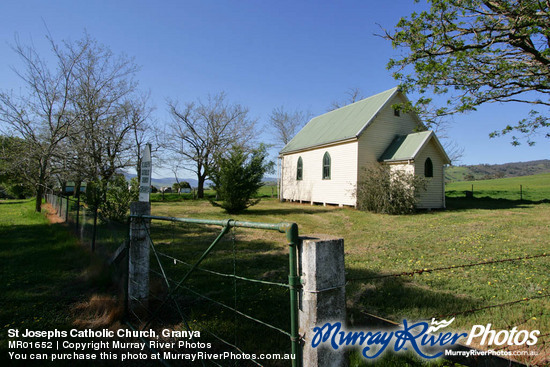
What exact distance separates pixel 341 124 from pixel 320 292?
799 inches

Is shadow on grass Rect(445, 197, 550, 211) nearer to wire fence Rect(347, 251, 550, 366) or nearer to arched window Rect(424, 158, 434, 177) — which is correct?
arched window Rect(424, 158, 434, 177)

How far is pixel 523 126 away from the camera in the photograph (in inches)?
411

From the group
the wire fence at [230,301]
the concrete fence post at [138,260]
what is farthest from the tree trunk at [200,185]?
the concrete fence post at [138,260]

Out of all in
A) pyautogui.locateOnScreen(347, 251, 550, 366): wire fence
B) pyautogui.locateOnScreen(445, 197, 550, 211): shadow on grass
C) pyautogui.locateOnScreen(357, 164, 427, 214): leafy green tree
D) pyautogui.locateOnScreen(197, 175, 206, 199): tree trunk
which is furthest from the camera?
pyautogui.locateOnScreen(197, 175, 206, 199): tree trunk

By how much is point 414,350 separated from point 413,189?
13824 mm

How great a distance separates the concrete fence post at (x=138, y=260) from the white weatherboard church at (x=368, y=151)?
1486cm

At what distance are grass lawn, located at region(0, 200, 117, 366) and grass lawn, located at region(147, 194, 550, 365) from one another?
2083 millimetres

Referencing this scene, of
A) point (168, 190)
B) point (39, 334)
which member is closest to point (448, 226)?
point (39, 334)

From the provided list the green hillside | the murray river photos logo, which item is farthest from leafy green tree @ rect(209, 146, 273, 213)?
the green hillside

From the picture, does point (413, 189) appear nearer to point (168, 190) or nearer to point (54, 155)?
point (54, 155)

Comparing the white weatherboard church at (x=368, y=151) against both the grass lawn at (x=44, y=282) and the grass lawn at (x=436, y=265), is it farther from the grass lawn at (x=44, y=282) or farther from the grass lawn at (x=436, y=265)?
the grass lawn at (x=44, y=282)

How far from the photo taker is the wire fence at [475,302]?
3201 millimetres

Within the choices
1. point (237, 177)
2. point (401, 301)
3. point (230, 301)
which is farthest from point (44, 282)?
point (237, 177)

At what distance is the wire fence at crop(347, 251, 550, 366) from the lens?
3201mm
